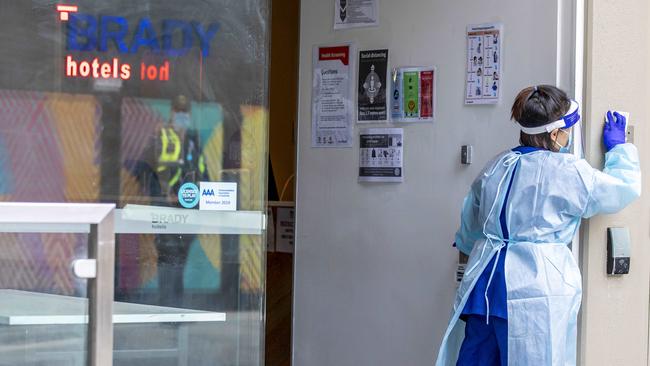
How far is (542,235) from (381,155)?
112 centimetres

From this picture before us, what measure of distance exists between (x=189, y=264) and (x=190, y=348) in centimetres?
31

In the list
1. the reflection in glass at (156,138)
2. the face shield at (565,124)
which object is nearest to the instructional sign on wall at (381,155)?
the reflection in glass at (156,138)

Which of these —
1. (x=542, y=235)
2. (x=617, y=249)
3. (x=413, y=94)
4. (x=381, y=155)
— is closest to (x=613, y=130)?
(x=617, y=249)

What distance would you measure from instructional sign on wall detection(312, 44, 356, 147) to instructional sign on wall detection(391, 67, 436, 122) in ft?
0.76

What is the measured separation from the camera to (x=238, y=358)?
359 cm

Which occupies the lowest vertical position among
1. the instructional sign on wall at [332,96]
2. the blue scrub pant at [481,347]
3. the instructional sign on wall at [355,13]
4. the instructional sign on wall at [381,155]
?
the blue scrub pant at [481,347]

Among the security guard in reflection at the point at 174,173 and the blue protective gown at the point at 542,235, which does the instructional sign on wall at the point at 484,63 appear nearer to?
the blue protective gown at the point at 542,235

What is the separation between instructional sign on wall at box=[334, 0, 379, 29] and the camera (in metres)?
4.21

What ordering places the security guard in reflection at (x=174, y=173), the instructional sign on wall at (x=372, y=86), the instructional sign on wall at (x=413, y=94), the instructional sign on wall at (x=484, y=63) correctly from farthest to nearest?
the instructional sign on wall at (x=372, y=86), the instructional sign on wall at (x=413, y=94), the instructional sign on wall at (x=484, y=63), the security guard in reflection at (x=174, y=173)

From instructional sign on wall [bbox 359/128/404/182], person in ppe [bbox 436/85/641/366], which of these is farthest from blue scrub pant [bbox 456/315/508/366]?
instructional sign on wall [bbox 359/128/404/182]

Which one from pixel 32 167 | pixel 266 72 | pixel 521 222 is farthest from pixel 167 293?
pixel 521 222

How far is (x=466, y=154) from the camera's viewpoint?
3947 millimetres

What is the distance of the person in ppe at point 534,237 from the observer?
318 cm

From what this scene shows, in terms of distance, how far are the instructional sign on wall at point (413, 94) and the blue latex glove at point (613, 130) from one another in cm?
77
